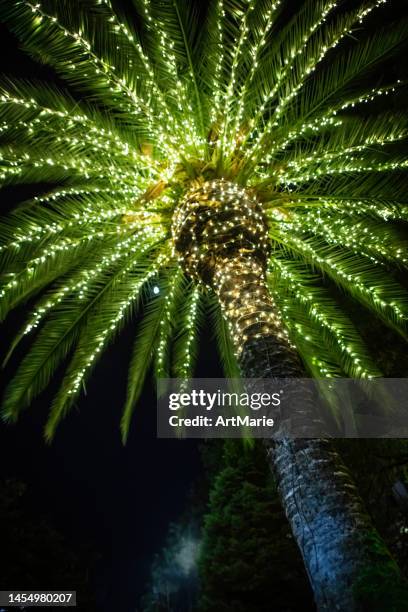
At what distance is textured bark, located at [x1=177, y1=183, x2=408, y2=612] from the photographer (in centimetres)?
244

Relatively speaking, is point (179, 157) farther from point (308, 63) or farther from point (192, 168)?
point (308, 63)

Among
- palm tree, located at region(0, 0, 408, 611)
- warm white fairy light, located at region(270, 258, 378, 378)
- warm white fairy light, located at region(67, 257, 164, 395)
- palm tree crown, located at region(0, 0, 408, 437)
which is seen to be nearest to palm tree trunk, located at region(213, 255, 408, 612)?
palm tree, located at region(0, 0, 408, 611)

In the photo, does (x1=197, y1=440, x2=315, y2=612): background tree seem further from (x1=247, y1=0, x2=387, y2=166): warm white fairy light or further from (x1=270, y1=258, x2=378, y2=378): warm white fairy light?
(x1=247, y1=0, x2=387, y2=166): warm white fairy light

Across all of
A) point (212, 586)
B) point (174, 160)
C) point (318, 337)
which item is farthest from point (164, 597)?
point (174, 160)

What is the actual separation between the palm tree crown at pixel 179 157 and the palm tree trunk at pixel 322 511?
1432 millimetres

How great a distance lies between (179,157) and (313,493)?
14.2 feet

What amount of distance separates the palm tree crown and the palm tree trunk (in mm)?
1432

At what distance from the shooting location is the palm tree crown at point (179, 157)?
18.1ft

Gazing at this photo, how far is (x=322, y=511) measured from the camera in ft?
9.45

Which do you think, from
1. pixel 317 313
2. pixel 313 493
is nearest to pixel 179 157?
pixel 317 313

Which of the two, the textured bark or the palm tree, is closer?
the textured bark

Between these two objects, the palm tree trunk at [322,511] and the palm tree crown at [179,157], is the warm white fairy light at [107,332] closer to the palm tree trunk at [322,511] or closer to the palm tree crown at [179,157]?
the palm tree crown at [179,157]

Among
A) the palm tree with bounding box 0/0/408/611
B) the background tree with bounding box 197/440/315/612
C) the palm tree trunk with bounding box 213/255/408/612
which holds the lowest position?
the palm tree trunk with bounding box 213/255/408/612

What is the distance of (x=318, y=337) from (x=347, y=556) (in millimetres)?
4814
